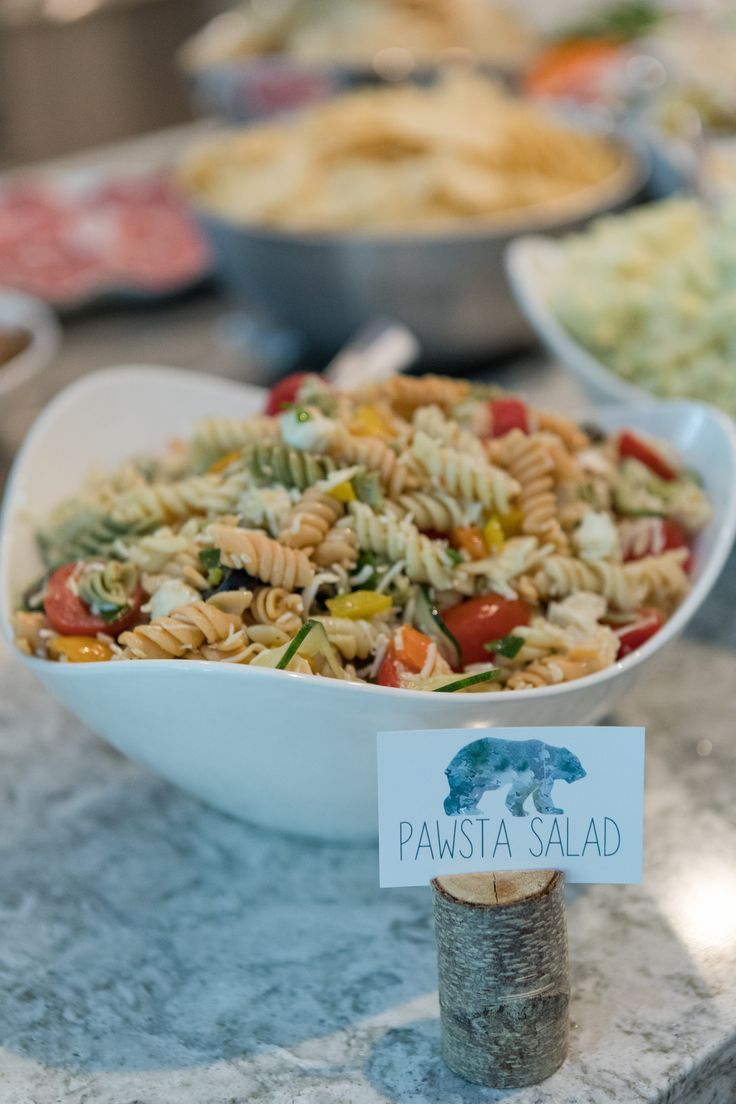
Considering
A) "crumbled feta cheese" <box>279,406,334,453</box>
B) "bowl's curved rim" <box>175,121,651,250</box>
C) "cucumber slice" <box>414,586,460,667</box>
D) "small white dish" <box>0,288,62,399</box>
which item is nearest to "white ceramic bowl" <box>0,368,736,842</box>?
"cucumber slice" <box>414,586,460,667</box>

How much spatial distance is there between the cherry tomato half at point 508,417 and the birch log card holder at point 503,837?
49 centimetres

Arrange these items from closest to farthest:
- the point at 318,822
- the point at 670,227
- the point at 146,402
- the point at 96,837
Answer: the point at 318,822, the point at 96,837, the point at 146,402, the point at 670,227

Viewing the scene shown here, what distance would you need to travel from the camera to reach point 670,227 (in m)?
1.92

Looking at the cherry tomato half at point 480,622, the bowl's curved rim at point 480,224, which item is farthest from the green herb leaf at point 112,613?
the bowl's curved rim at point 480,224

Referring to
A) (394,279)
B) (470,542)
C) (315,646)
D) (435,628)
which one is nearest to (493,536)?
(470,542)

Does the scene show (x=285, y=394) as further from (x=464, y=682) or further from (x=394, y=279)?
(x=394, y=279)

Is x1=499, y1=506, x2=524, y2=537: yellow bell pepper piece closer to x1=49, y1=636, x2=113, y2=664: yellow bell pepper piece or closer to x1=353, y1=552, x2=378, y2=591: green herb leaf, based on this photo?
x1=353, y1=552, x2=378, y2=591: green herb leaf

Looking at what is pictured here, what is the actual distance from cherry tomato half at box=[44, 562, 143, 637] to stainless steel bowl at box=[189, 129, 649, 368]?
1.05 m

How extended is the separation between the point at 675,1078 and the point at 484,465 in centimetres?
A: 56

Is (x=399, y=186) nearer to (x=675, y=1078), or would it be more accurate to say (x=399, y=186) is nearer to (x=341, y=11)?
(x=341, y=11)

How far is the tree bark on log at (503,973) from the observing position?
2.96 ft

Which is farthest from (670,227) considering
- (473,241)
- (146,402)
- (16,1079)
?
(16,1079)

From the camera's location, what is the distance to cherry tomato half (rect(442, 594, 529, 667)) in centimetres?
112

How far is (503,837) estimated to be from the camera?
908 millimetres
